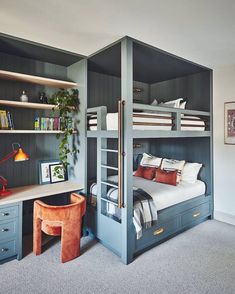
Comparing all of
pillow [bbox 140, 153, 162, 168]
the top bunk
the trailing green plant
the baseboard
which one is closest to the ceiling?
the top bunk

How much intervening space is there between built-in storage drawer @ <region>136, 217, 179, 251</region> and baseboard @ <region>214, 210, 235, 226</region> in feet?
3.36

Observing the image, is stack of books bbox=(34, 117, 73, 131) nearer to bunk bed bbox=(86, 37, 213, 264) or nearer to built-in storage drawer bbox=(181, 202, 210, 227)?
bunk bed bbox=(86, 37, 213, 264)

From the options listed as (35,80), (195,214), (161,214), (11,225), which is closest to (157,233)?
(161,214)

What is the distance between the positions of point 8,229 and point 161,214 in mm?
1786

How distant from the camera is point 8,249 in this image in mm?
2348

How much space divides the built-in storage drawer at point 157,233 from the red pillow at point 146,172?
0.88 m

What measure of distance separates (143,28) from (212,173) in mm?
2540

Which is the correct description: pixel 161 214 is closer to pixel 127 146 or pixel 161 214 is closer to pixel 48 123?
pixel 127 146

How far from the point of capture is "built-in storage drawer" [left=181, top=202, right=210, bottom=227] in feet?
10.3

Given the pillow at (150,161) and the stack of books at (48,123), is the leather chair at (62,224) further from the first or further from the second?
the pillow at (150,161)

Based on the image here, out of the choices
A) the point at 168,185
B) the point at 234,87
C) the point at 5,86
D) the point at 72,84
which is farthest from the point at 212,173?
the point at 5,86

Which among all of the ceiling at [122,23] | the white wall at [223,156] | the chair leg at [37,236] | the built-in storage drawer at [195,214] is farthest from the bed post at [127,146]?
the white wall at [223,156]

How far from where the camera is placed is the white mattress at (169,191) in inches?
111

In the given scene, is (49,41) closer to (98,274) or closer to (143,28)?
(143,28)
